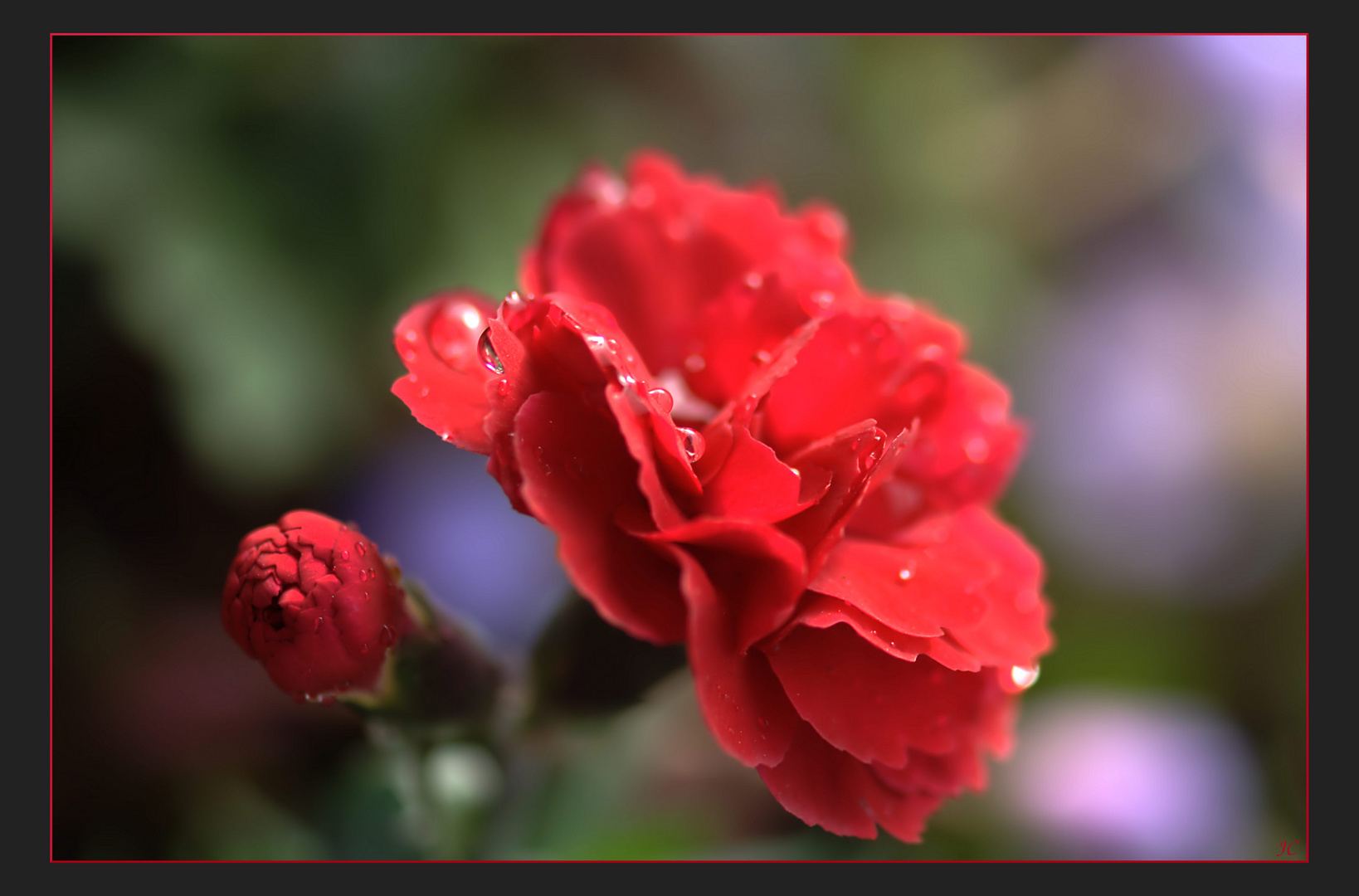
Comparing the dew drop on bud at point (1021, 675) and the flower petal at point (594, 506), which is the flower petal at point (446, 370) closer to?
the flower petal at point (594, 506)

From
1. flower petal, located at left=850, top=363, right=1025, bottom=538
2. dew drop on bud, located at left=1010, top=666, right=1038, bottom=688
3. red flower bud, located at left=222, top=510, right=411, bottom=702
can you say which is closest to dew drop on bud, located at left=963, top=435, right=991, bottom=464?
flower petal, located at left=850, top=363, right=1025, bottom=538

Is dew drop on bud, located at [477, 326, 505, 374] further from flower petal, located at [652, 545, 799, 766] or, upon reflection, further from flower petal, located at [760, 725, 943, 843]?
flower petal, located at [760, 725, 943, 843]
